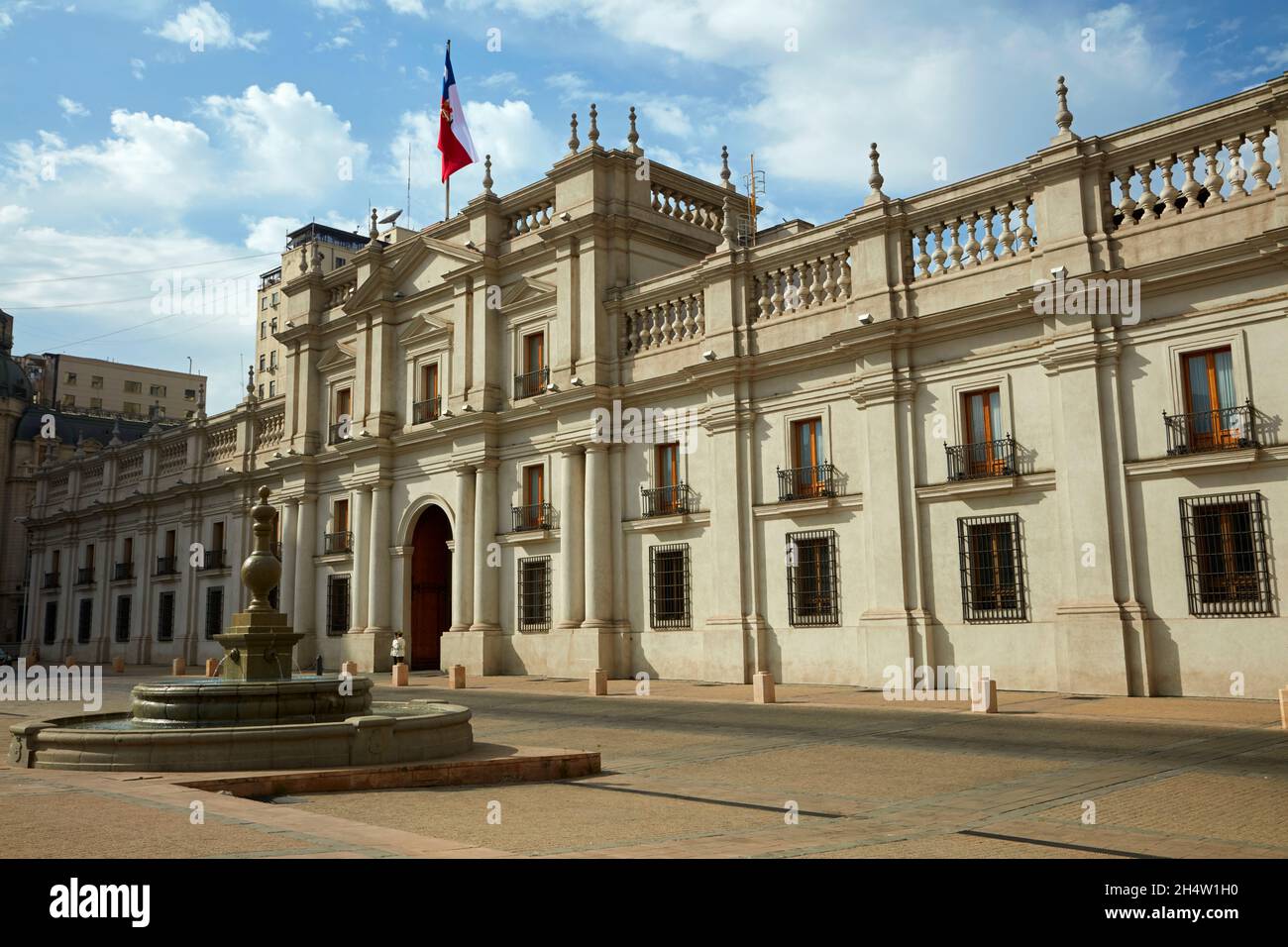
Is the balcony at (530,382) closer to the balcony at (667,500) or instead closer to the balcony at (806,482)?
the balcony at (667,500)

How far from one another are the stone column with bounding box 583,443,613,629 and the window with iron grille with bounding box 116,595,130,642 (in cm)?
3213

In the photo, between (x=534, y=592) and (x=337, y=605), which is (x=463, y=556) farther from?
(x=337, y=605)

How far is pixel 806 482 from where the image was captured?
1002 inches

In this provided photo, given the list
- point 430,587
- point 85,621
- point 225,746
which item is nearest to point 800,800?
point 225,746

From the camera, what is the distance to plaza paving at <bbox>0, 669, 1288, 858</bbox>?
7.18 metres

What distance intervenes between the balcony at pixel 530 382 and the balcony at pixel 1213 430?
57.6 feet

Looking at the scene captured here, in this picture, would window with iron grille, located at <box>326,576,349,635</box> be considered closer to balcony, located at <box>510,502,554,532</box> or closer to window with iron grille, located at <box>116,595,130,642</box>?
balcony, located at <box>510,502,554,532</box>

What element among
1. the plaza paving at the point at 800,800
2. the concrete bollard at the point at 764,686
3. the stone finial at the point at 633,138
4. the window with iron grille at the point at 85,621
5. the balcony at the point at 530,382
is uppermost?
the stone finial at the point at 633,138

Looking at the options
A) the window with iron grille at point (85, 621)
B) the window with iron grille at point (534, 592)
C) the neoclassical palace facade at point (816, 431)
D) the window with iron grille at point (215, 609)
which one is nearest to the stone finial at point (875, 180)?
the neoclassical palace facade at point (816, 431)

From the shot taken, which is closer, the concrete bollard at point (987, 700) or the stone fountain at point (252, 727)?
the stone fountain at point (252, 727)

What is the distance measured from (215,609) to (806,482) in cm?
3026

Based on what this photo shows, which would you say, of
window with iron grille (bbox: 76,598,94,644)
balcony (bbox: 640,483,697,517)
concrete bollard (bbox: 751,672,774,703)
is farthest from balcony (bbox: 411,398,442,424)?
window with iron grille (bbox: 76,598,94,644)

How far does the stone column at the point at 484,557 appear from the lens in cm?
3200
